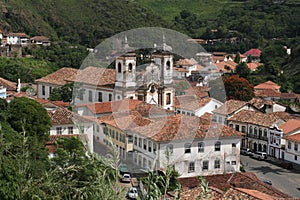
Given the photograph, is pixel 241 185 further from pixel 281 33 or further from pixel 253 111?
pixel 281 33

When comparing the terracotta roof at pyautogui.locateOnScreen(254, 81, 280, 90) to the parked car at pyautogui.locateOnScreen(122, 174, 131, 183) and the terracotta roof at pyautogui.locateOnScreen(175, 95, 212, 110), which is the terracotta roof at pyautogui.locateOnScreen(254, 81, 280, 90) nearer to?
the terracotta roof at pyautogui.locateOnScreen(175, 95, 212, 110)

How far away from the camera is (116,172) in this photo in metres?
4.16

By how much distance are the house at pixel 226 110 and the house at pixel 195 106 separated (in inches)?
18.7

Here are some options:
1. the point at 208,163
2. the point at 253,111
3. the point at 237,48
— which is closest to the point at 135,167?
the point at 208,163

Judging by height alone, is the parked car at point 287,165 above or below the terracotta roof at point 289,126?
below

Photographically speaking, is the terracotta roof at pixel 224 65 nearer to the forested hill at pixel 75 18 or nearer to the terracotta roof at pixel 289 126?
the forested hill at pixel 75 18

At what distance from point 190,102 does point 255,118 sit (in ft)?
12.2

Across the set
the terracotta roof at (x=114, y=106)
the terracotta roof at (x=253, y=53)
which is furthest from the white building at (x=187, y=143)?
the terracotta roof at (x=253, y=53)

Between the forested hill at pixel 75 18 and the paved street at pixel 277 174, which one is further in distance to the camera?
Answer: the forested hill at pixel 75 18

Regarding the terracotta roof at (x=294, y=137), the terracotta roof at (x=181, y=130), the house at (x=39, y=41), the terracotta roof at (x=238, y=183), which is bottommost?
the terracotta roof at (x=238, y=183)

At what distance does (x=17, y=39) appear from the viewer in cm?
5009

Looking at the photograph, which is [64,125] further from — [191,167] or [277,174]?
[277,174]

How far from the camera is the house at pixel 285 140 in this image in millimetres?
20641

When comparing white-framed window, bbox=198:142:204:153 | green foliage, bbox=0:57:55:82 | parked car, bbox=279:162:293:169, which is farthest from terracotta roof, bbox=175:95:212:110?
green foliage, bbox=0:57:55:82
